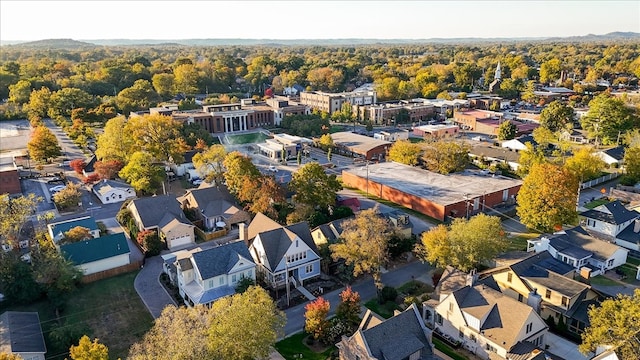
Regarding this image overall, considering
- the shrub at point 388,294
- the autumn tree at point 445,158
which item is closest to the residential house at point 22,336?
the shrub at point 388,294

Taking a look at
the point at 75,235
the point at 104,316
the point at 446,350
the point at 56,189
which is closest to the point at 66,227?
the point at 75,235

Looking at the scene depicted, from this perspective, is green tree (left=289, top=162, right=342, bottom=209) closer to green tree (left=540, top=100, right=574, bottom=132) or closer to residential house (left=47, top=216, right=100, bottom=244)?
residential house (left=47, top=216, right=100, bottom=244)

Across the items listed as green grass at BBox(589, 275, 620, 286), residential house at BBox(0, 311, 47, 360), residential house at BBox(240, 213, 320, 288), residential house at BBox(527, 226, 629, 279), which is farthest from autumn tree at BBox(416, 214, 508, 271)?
residential house at BBox(0, 311, 47, 360)

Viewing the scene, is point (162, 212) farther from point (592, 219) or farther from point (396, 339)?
point (592, 219)

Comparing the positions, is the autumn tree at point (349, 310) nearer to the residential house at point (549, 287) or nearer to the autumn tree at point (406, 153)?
the residential house at point (549, 287)

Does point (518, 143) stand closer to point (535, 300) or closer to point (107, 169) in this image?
point (535, 300)

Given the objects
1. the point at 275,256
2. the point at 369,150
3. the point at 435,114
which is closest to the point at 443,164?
the point at 369,150
